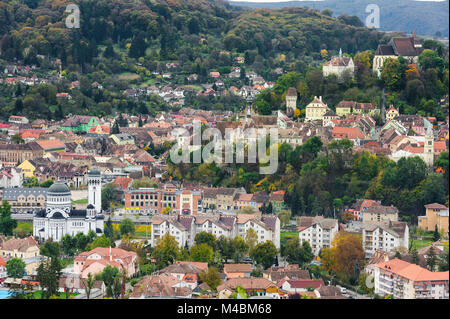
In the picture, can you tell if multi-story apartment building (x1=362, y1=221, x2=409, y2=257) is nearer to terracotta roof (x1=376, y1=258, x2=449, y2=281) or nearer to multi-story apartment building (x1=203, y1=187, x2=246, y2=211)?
terracotta roof (x1=376, y1=258, x2=449, y2=281)

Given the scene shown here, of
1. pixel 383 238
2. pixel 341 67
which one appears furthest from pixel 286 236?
pixel 341 67

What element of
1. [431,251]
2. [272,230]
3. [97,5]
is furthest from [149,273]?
[97,5]

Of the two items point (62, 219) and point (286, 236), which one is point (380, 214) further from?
point (62, 219)

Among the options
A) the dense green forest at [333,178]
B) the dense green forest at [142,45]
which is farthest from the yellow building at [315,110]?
the dense green forest at [142,45]

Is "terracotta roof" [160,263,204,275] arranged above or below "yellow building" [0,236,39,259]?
above

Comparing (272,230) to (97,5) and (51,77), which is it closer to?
(51,77)

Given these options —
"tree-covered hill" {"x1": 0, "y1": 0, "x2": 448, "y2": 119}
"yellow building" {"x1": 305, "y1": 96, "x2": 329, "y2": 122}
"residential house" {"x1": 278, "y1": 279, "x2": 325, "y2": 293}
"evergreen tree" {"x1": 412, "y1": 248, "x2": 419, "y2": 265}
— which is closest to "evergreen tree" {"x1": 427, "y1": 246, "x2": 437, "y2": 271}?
"evergreen tree" {"x1": 412, "y1": 248, "x2": 419, "y2": 265}

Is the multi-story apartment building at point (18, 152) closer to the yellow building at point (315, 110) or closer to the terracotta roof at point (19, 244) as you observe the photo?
the yellow building at point (315, 110)

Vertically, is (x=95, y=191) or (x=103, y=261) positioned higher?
(x=95, y=191)
